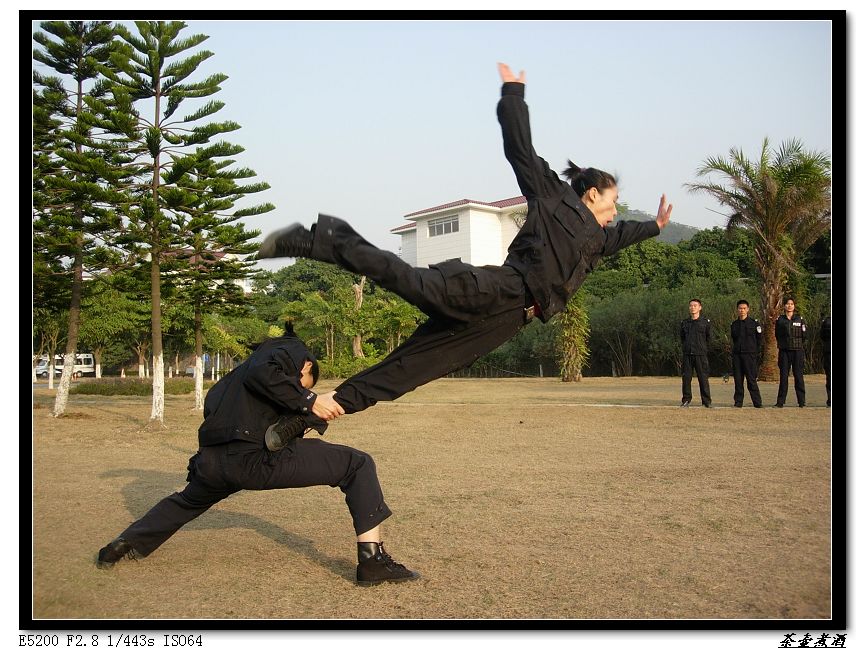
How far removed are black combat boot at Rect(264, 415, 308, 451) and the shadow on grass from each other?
100 cm

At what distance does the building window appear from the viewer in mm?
29703

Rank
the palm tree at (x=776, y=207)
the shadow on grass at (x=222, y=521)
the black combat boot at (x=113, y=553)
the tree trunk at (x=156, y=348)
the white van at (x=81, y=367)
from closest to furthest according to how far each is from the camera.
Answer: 1. the black combat boot at (x=113, y=553)
2. the shadow on grass at (x=222, y=521)
3. the tree trunk at (x=156, y=348)
4. the palm tree at (x=776, y=207)
5. the white van at (x=81, y=367)

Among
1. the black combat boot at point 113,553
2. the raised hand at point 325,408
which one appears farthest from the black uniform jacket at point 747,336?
the black combat boot at point 113,553

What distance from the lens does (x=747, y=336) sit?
16.3 metres

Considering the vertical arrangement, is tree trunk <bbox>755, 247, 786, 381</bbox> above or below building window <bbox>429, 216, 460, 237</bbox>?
below

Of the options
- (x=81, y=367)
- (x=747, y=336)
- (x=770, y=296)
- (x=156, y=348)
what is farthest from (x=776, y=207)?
(x=81, y=367)

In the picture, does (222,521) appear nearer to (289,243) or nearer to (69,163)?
(289,243)

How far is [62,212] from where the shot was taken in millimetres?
16891

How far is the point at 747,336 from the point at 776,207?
400 inches

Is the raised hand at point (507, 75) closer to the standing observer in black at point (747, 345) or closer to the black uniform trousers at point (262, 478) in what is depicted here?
A: the black uniform trousers at point (262, 478)

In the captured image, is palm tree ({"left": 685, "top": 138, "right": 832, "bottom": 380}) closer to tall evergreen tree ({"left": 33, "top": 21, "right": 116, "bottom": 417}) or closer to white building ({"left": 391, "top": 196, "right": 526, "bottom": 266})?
white building ({"left": 391, "top": 196, "right": 526, "bottom": 266})

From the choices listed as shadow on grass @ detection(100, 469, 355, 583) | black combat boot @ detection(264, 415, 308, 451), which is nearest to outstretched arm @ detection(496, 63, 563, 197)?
black combat boot @ detection(264, 415, 308, 451)

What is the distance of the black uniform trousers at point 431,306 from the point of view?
4344 millimetres

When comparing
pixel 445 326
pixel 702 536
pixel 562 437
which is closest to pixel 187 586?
pixel 445 326
